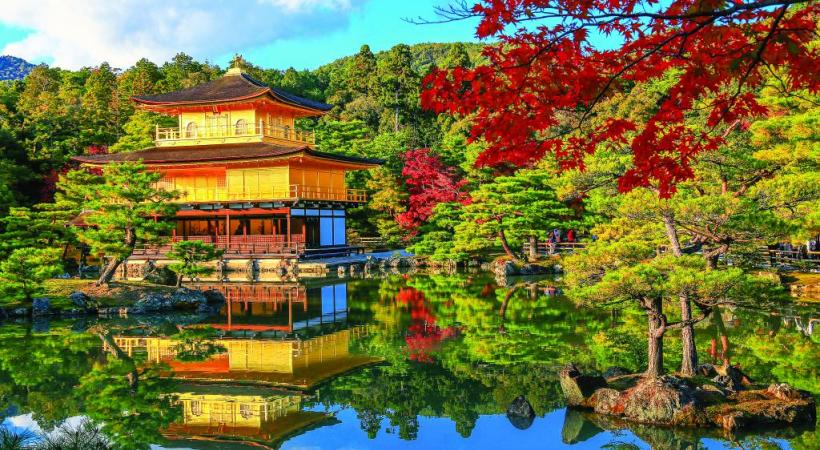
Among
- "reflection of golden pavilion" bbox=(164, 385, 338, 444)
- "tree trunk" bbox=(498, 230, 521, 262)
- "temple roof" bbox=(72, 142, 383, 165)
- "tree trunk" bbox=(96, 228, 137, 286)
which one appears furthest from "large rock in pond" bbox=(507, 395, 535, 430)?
"temple roof" bbox=(72, 142, 383, 165)

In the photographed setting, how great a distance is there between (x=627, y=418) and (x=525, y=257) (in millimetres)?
21014

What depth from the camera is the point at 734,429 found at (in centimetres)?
745

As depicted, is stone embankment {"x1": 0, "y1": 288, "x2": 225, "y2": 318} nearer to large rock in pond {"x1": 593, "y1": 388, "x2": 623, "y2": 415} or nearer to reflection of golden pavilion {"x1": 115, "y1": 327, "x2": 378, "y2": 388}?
reflection of golden pavilion {"x1": 115, "y1": 327, "x2": 378, "y2": 388}

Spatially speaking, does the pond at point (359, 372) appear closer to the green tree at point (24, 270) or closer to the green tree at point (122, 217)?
the green tree at point (24, 270)

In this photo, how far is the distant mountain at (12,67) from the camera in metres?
141

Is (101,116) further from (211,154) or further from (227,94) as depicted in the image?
(211,154)

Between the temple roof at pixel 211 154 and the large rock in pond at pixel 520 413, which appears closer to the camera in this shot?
the large rock in pond at pixel 520 413

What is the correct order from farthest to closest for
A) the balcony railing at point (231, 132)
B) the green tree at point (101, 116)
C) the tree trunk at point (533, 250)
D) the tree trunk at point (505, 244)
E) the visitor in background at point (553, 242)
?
the green tree at point (101, 116)
the balcony railing at point (231, 132)
the visitor in background at point (553, 242)
the tree trunk at point (533, 250)
the tree trunk at point (505, 244)

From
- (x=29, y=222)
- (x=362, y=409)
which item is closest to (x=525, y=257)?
(x=29, y=222)

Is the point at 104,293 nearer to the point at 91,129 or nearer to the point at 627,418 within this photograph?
the point at 627,418

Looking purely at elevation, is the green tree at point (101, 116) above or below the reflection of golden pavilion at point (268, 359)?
above

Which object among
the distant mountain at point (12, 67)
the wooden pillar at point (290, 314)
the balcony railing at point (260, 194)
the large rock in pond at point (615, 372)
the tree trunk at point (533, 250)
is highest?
the distant mountain at point (12, 67)

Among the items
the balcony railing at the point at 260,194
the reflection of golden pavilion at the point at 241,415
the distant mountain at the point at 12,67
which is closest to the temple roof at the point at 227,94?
the balcony railing at the point at 260,194

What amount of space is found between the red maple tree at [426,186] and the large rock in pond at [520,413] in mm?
22687
